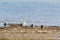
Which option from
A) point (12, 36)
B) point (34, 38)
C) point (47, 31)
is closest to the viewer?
point (34, 38)

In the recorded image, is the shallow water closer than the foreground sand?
No

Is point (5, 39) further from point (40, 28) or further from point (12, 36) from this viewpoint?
point (40, 28)

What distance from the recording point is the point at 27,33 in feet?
136

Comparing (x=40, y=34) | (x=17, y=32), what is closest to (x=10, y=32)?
(x=17, y=32)

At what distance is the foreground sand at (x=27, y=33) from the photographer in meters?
38.6

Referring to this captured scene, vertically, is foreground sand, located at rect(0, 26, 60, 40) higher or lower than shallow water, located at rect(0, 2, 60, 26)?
higher

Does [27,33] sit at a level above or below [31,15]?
above

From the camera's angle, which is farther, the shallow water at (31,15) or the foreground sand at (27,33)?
the shallow water at (31,15)

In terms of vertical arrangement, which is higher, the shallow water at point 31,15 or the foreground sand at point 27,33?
the foreground sand at point 27,33

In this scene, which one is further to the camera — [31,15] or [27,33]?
[31,15]

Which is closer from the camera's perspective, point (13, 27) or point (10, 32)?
point (10, 32)

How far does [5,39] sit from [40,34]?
15.6 ft

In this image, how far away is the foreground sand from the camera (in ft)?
127

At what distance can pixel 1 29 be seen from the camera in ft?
145
